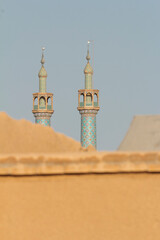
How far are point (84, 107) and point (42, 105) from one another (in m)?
1.86

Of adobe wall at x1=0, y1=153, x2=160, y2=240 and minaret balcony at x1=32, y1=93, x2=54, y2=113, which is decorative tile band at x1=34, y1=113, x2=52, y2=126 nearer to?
minaret balcony at x1=32, y1=93, x2=54, y2=113

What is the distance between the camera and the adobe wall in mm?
2646

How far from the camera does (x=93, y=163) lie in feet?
8.63

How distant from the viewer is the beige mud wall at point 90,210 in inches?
104

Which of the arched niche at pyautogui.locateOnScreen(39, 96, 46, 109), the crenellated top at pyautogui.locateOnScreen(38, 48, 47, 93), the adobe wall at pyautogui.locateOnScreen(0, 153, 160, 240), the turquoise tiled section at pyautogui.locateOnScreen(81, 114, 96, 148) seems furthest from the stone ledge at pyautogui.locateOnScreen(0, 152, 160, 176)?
the arched niche at pyautogui.locateOnScreen(39, 96, 46, 109)

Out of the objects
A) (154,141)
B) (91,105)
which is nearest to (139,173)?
(154,141)

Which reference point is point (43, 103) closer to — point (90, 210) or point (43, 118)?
point (43, 118)

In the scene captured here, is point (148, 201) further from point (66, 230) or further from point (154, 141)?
point (154, 141)

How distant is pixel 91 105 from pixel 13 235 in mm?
18516

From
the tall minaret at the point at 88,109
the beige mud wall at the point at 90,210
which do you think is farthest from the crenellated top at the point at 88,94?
the beige mud wall at the point at 90,210

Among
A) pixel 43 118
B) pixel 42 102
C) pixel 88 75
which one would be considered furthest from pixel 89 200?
pixel 42 102

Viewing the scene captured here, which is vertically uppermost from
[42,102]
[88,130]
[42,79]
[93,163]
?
[42,79]

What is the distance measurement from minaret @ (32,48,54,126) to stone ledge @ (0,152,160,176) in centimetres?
1877

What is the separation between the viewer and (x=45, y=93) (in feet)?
71.5
